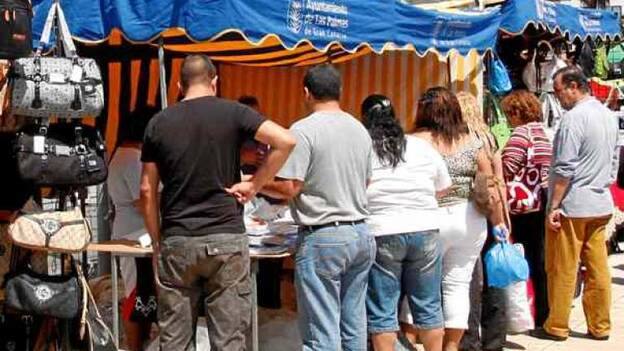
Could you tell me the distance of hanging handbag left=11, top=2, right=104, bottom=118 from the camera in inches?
176

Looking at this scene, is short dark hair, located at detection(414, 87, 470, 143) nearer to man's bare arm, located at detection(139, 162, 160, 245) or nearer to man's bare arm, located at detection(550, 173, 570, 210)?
man's bare arm, located at detection(550, 173, 570, 210)

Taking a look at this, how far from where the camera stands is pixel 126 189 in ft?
19.8

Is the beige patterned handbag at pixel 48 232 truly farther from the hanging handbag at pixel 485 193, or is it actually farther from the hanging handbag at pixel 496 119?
the hanging handbag at pixel 496 119

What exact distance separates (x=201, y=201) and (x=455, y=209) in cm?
187

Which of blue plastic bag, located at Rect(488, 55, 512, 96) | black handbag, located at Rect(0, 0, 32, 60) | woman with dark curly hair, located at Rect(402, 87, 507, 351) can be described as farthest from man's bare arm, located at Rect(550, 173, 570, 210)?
black handbag, located at Rect(0, 0, 32, 60)

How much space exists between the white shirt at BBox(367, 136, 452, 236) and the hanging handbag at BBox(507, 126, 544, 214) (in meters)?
1.67

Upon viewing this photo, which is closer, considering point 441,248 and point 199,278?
point 199,278

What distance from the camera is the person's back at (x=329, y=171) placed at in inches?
188

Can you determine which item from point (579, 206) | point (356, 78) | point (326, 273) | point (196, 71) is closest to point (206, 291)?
point (326, 273)

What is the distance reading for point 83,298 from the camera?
4840 mm

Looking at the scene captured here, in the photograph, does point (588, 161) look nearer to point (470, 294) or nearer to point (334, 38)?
point (470, 294)

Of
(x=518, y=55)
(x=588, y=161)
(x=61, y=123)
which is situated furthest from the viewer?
(x=518, y=55)

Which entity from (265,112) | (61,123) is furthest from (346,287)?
(265,112)

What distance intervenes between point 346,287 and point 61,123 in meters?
1.65
